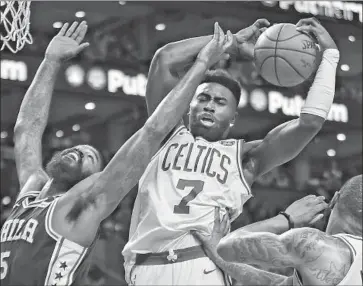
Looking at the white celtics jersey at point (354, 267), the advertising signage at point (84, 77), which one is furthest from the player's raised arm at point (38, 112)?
the advertising signage at point (84, 77)

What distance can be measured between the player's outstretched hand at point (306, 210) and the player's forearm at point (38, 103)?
1.61 metres

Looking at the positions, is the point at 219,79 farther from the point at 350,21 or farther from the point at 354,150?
the point at 354,150

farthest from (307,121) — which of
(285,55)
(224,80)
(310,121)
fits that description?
(224,80)

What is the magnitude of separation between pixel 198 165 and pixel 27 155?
104cm

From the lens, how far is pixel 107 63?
14.1 metres

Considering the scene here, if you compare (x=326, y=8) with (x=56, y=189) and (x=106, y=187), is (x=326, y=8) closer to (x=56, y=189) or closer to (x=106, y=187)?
(x=56, y=189)

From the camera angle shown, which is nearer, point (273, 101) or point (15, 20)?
point (15, 20)

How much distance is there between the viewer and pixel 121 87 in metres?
14.2

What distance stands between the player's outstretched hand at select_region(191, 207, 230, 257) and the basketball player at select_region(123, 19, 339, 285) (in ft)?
0.16

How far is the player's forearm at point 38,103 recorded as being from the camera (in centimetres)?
511

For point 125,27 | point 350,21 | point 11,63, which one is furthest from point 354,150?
point 11,63

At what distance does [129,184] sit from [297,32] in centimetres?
156

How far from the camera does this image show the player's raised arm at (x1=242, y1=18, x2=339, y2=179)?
195 inches

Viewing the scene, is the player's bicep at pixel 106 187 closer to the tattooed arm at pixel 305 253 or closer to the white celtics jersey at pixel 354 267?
the tattooed arm at pixel 305 253
